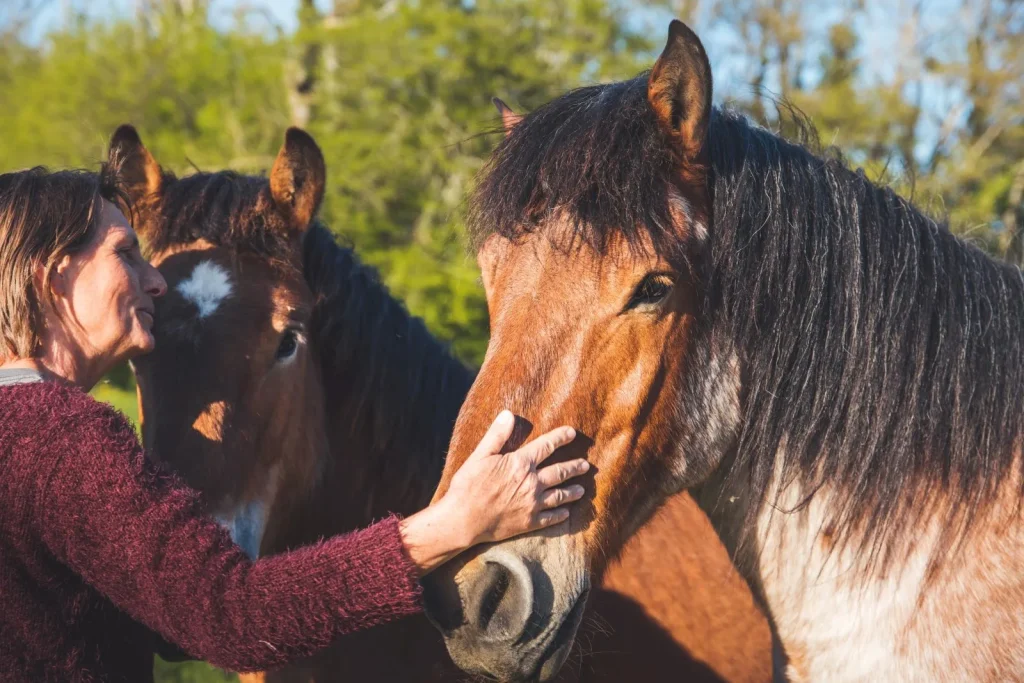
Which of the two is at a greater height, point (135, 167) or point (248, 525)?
point (135, 167)

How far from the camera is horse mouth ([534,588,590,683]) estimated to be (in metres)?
1.91

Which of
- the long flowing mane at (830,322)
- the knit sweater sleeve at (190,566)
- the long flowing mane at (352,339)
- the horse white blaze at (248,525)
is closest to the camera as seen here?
the knit sweater sleeve at (190,566)

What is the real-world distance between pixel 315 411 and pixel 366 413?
0.20 metres

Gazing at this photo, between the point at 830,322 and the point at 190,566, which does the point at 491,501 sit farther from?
the point at 830,322

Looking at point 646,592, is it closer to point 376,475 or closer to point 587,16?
point 376,475

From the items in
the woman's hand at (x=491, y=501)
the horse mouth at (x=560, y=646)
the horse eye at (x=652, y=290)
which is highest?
the horse eye at (x=652, y=290)

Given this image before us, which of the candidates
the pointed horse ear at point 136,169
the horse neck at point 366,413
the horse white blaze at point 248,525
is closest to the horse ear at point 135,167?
the pointed horse ear at point 136,169

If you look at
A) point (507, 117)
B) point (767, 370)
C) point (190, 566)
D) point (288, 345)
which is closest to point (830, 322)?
point (767, 370)

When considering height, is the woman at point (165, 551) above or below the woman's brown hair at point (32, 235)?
below

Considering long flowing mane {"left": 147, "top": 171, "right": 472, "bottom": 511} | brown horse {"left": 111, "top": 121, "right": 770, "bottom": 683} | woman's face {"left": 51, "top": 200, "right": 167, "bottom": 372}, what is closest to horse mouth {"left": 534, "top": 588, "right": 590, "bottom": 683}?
brown horse {"left": 111, "top": 121, "right": 770, "bottom": 683}

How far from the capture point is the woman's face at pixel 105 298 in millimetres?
2119

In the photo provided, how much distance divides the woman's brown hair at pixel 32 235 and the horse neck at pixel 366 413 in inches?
36.9

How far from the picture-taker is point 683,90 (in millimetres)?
2049

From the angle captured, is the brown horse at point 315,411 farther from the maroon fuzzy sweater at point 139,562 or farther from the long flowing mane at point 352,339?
the maroon fuzzy sweater at point 139,562
